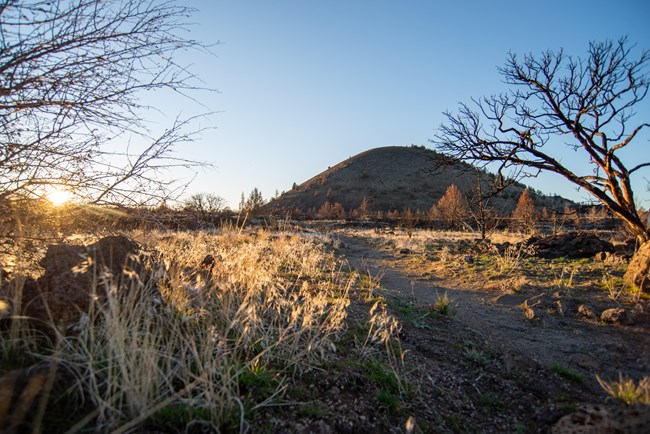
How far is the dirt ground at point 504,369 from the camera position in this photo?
2.58 metres

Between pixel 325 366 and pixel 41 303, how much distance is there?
2.34m

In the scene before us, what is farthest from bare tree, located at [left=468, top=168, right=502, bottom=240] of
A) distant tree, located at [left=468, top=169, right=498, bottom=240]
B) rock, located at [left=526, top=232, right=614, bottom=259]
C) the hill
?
the hill

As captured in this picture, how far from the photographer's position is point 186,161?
3.68 metres

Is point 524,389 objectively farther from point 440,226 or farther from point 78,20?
point 440,226

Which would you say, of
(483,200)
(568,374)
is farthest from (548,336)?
(483,200)

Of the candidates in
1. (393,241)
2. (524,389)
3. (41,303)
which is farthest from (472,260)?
(41,303)

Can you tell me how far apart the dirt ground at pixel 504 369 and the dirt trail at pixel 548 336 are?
0.01 m

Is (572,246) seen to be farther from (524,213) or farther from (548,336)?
(524,213)

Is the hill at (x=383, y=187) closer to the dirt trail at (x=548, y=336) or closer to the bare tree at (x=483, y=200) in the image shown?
the bare tree at (x=483, y=200)

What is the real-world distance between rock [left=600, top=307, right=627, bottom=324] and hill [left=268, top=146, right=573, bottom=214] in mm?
45405

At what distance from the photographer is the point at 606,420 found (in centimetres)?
218

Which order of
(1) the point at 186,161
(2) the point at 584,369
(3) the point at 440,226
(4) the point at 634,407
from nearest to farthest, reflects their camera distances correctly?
(4) the point at 634,407
(1) the point at 186,161
(2) the point at 584,369
(3) the point at 440,226

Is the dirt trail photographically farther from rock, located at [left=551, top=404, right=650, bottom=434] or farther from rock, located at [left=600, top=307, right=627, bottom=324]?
rock, located at [left=551, top=404, right=650, bottom=434]

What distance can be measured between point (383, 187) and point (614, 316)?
6000 centimetres
